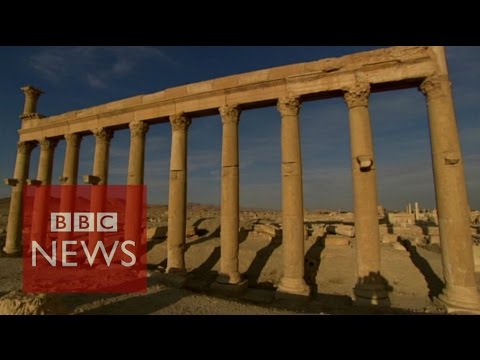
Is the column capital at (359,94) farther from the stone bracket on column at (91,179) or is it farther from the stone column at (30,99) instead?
the stone column at (30,99)

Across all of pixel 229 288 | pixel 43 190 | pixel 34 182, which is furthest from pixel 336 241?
pixel 34 182

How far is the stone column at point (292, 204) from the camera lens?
47.4 feet

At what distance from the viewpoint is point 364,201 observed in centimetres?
1369

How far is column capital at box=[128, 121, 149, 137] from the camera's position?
19422 millimetres

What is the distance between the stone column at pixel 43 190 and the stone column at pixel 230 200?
15.2m

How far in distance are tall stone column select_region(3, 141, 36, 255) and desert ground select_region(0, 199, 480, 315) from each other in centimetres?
336

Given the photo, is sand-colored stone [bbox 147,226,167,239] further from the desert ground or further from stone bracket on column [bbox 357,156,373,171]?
stone bracket on column [bbox 357,156,373,171]

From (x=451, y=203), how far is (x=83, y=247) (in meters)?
22.9

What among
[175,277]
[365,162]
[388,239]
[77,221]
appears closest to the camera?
[365,162]

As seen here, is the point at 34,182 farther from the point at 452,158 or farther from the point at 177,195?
the point at 452,158

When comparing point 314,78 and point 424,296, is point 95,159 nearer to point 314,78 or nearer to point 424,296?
point 314,78

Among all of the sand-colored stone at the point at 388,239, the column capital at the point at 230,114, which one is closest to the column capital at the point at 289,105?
the column capital at the point at 230,114
